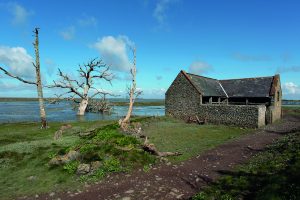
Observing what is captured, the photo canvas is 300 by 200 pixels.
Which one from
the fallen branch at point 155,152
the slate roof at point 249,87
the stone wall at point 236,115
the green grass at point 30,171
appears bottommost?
the green grass at point 30,171

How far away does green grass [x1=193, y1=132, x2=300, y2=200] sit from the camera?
7.74 metres

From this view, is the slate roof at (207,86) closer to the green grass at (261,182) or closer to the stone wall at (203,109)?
the stone wall at (203,109)

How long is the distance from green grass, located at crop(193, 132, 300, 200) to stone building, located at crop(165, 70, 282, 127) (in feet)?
56.0

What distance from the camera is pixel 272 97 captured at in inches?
1331

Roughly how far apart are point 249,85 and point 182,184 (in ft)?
103

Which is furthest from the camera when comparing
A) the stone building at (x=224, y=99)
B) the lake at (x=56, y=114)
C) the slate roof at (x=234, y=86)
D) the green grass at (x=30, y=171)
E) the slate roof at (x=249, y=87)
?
the lake at (x=56, y=114)

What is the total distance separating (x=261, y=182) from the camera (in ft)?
31.0

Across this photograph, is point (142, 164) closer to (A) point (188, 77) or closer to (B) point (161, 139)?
(B) point (161, 139)

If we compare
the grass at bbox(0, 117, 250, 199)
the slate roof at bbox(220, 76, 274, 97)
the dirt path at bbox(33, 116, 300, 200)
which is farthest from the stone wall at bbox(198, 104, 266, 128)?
the dirt path at bbox(33, 116, 300, 200)

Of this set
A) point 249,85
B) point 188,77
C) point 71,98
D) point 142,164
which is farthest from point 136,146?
point 71,98

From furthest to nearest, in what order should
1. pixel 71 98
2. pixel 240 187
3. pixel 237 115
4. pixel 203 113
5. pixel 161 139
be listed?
pixel 71 98
pixel 203 113
pixel 237 115
pixel 161 139
pixel 240 187

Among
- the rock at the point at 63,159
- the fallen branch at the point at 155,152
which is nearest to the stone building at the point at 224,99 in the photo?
the fallen branch at the point at 155,152

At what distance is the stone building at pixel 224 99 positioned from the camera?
29644mm

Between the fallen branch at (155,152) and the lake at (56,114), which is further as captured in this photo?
the lake at (56,114)
